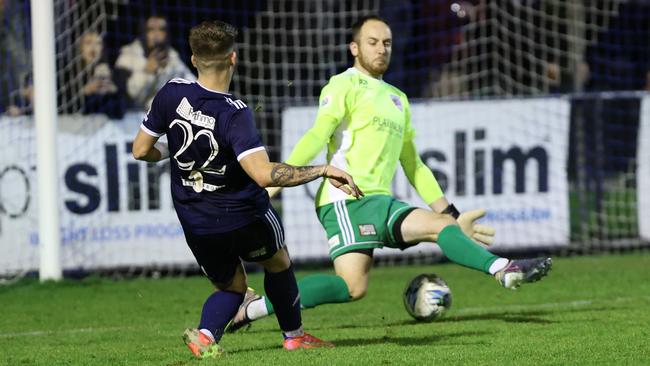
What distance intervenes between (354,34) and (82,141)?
181 inches

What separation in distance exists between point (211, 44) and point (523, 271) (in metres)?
2.07

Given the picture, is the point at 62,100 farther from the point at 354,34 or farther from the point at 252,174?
the point at 252,174

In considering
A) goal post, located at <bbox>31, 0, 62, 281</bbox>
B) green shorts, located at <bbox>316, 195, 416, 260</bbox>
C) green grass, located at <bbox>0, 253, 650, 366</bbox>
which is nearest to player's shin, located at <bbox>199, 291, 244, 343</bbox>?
green grass, located at <bbox>0, 253, 650, 366</bbox>

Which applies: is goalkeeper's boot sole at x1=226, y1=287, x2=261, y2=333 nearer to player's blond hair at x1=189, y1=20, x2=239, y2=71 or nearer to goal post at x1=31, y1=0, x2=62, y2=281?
player's blond hair at x1=189, y1=20, x2=239, y2=71

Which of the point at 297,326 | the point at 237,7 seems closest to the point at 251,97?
the point at 237,7

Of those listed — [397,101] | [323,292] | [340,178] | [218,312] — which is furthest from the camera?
[397,101]

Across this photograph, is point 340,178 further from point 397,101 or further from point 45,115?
point 45,115

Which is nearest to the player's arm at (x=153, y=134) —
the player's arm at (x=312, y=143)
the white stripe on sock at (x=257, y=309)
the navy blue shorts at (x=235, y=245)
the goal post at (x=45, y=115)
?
the navy blue shorts at (x=235, y=245)

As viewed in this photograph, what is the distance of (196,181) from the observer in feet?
19.4

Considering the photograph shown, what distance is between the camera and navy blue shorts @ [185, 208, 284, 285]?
5938mm

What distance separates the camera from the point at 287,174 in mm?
5512

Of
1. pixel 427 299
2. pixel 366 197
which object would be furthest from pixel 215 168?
pixel 427 299

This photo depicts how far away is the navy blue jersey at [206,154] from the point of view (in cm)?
575

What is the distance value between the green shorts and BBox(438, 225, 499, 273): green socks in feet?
0.89
